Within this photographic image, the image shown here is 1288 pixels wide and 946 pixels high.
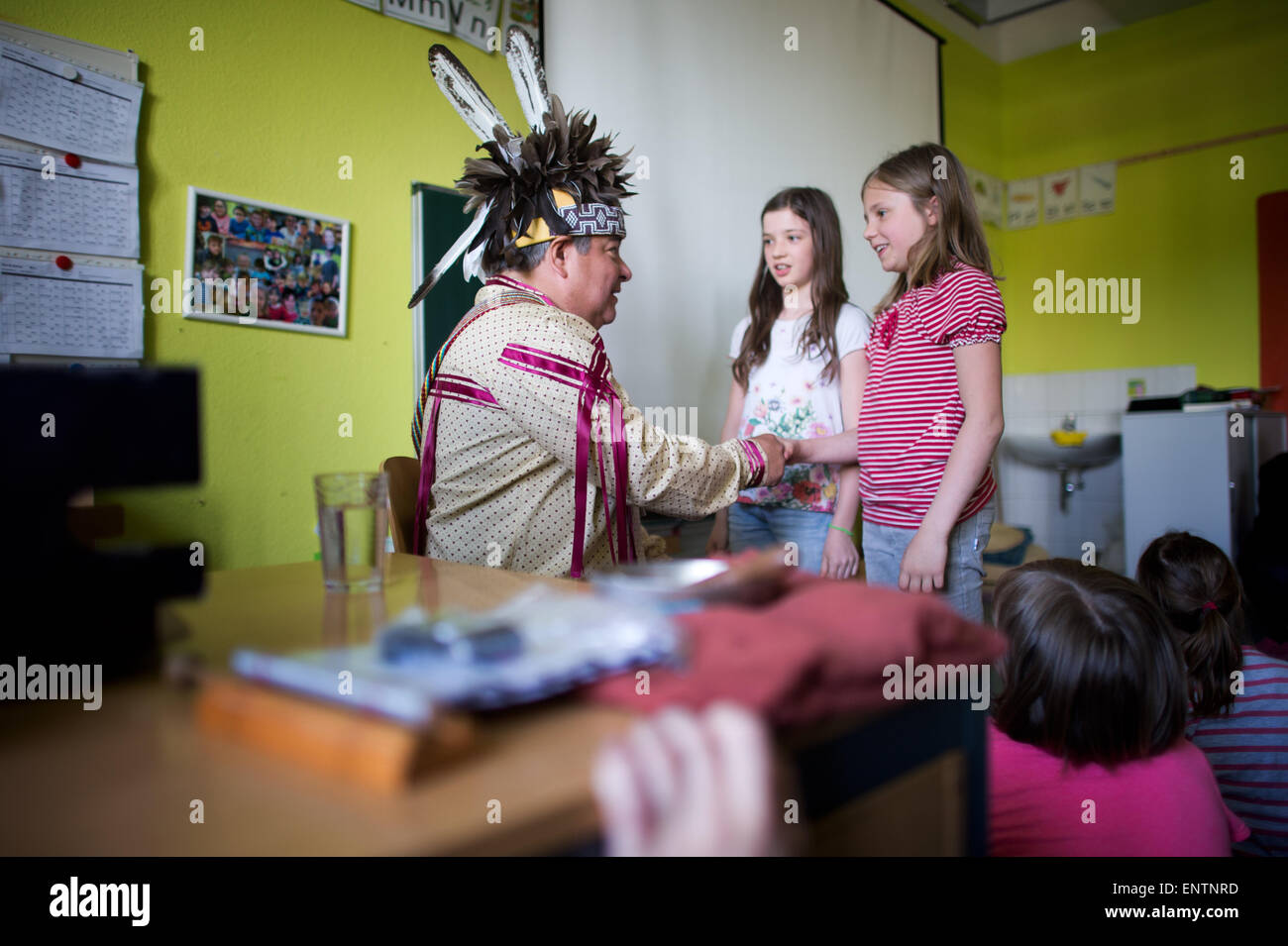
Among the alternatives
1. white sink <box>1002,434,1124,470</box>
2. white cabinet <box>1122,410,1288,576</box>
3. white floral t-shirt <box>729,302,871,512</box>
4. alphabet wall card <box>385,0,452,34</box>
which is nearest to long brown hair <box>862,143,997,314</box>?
white floral t-shirt <box>729,302,871,512</box>

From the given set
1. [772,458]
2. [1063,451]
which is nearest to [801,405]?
[772,458]

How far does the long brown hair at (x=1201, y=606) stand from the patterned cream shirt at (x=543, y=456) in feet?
2.48

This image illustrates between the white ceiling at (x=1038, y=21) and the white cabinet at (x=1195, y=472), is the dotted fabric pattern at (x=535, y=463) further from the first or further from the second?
the white ceiling at (x=1038, y=21)

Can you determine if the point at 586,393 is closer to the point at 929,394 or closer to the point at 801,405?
Answer: the point at 929,394

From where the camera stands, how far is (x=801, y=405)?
2.02 meters

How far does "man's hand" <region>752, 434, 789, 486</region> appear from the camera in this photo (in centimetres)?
150

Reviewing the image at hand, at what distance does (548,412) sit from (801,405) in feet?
2.93

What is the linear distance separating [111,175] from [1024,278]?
16.9 ft

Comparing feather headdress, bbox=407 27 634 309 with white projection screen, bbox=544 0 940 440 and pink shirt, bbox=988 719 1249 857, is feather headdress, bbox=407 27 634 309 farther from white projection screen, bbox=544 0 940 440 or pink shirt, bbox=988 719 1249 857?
pink shirt, bbox=988 719 1249 857

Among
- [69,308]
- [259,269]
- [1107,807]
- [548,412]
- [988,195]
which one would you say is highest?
[988,195]

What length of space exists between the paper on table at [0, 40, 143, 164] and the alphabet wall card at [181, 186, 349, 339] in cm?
17

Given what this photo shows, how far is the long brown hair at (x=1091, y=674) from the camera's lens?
96 centimetres
